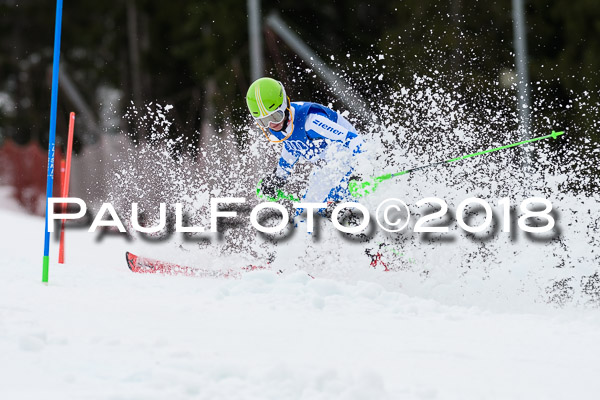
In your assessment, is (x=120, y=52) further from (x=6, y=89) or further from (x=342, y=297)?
(x=342, y=297)

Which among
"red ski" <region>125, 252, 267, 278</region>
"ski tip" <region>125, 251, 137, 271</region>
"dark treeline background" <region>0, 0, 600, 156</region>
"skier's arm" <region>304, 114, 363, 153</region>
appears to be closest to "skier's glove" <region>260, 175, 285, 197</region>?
"skier's arm" <region>304, 114, 363, 153</region>

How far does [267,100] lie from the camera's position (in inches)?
257

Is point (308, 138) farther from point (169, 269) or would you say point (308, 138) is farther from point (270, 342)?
point (270, 342)

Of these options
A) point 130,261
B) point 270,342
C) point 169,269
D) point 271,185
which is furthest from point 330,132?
point 270,342

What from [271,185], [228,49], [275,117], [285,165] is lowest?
[271,185]

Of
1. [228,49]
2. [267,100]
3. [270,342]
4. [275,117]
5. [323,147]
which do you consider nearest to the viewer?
[270,342]

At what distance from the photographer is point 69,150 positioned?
6441mm

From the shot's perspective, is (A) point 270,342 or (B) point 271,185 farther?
(B) point 271,185

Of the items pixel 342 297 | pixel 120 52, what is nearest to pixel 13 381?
pixel 342 297

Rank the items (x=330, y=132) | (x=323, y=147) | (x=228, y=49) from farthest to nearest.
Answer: (x=228, y=49)
(x=323, y=147)
(x=330, y=132)

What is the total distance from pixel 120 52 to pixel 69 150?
25.7 m

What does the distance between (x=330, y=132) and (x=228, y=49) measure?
17.2 m

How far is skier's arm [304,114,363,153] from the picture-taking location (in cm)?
672

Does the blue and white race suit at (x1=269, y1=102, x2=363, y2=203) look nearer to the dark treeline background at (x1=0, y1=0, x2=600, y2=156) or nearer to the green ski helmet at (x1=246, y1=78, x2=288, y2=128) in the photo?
A: the green ski helmet at (x1=246, y1=78, x2=288, y2=128)
